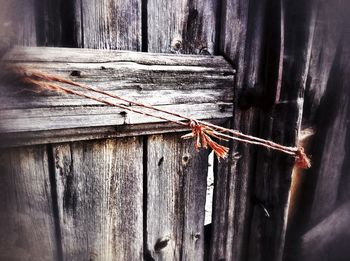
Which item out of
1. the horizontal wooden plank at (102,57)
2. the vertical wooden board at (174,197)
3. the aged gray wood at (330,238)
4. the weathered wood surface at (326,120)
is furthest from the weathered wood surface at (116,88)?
the aged gray wood at (330,238)

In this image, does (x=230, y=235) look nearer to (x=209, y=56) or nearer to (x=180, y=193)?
(x=180, y=193)

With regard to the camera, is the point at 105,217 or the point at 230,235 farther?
the point at 230,235

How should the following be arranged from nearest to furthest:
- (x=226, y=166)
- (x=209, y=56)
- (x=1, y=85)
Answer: (x=1, y=85), (x=209, y=56), (x=226, y=166)

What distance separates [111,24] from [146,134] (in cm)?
25

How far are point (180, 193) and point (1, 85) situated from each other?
0.49 meters

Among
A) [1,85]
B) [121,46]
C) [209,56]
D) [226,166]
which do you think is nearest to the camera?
[1,85]

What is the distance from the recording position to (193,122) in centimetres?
54

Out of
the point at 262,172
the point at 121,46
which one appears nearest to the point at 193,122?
the point at 121,46

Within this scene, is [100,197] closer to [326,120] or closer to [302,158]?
[302,158]

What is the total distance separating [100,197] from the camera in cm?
66

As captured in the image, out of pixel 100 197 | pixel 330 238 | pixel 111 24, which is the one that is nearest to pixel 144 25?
pixel 111 24

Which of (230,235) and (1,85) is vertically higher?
(1,85)

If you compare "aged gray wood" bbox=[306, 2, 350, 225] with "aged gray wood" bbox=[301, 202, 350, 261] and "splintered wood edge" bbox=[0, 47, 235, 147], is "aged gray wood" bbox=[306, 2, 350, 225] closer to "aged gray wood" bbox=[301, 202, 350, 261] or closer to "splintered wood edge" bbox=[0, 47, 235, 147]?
"aged gray wood" bbox=[301, 202, 350, 261]

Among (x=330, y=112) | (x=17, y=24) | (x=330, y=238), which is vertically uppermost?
(x=17, y=24)
